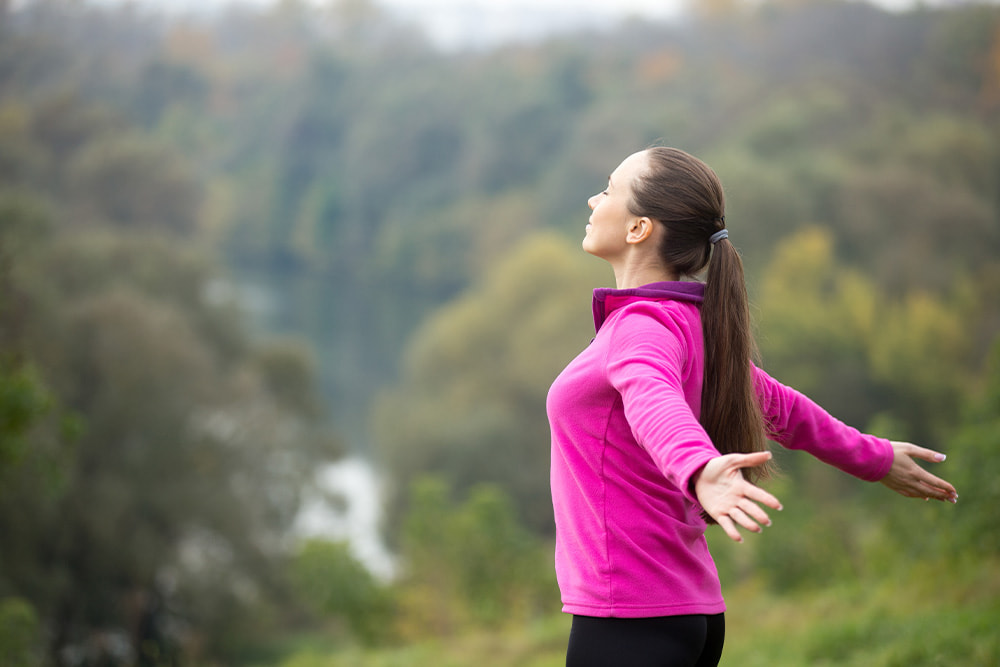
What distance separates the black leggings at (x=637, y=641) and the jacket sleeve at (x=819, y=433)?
457 mm

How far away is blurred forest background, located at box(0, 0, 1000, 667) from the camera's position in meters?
10.2

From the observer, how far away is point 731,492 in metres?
1.24

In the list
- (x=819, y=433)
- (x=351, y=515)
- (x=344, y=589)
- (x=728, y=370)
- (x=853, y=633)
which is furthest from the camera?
(x=351, y=515)

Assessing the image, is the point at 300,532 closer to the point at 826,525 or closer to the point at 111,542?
the point at 111,542

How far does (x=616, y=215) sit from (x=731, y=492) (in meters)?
0.68

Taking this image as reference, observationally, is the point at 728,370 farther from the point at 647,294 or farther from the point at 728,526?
the point at 728,526

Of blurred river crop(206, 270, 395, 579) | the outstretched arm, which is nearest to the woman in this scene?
the outstretched arm

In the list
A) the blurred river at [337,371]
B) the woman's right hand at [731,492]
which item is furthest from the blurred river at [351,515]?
the woman's right hand at [731,492]

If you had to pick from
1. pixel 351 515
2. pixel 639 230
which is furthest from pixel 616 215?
pixel 351 515

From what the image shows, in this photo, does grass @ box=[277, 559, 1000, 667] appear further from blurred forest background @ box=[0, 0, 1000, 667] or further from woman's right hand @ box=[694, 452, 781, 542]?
woman's right hand @ box=[694, 452, 781, 542]

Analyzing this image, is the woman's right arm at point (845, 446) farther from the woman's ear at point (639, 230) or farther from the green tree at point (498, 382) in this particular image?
the green tree at point (498, 382)

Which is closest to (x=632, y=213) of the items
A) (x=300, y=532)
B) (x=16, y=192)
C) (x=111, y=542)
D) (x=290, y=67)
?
(x=111, y=542)

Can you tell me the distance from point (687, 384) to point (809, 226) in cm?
2778

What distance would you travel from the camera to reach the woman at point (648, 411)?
1542mm
